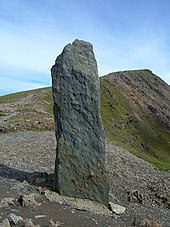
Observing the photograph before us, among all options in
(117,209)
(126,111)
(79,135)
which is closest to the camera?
(117,209)

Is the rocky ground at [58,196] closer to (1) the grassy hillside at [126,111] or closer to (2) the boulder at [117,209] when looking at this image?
(2) the boulder at [117,209]

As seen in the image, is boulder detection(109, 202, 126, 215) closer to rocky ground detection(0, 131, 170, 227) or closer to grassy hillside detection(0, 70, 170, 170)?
rocky ground detection(0, 131, 170, 227)

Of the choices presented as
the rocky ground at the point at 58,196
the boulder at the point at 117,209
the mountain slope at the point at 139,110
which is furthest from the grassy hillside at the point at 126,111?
the boulder at the point at 117,209

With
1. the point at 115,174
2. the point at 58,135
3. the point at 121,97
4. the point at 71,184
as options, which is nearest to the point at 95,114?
the point at 58,135

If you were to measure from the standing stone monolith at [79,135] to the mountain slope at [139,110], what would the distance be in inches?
1856

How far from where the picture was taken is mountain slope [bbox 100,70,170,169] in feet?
240

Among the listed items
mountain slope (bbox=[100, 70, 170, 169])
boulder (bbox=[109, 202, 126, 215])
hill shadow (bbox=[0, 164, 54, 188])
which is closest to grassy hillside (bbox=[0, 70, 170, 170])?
mountain slope (bbox=[100, 70, 170, 169])

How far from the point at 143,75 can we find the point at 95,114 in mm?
113075

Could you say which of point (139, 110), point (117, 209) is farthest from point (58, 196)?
point (139, 110)

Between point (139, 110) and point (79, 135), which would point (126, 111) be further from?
point (79, 135)

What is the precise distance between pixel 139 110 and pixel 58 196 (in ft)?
276

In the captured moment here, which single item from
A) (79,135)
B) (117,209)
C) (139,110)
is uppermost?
(139,110)

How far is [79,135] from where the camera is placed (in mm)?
15328

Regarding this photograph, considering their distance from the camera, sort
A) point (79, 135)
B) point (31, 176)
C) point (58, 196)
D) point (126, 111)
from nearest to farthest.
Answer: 1. point (58, 196)
2. point (79, 135)
3. point (31, 176)
4. point (126, 111)
